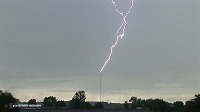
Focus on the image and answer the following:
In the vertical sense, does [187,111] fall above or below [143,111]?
below

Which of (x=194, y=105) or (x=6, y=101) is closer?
(x=194, y=105)

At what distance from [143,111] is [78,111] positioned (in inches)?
1346

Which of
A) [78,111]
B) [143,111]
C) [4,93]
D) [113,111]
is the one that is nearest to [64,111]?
[78,111]

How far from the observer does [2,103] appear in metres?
111

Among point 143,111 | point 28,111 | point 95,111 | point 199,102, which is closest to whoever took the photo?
point 199,102

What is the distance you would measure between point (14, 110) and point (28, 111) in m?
55.3

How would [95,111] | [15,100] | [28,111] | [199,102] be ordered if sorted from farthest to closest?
[95,111] → [28,111] → [15,100] → [199,102]

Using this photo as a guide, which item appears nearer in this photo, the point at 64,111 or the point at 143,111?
the point at 64,111

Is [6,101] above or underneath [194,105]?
above

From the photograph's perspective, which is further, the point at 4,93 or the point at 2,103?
the point at 4,93

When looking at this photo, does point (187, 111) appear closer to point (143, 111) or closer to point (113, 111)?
point (113, 111)

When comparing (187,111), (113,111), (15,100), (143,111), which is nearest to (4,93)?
(15,100)

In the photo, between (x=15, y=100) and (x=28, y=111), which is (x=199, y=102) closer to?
(x=15, y=100)

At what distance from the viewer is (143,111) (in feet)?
635
